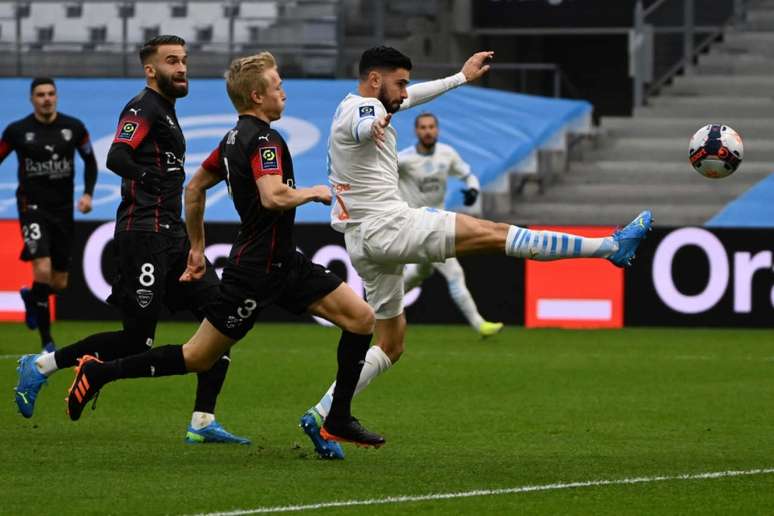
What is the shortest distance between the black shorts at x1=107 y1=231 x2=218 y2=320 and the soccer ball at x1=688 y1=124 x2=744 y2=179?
8.78 feet

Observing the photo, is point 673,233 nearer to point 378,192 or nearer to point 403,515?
point 378,192

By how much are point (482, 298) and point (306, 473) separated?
10508 mm

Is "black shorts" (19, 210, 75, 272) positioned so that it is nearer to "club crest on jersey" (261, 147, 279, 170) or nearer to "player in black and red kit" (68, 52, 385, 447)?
"player in black and red kit" (68, 52, 385, 447)

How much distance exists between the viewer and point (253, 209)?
314 inches

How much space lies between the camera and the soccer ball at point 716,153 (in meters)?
8.80

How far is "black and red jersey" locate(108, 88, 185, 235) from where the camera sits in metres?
8.95

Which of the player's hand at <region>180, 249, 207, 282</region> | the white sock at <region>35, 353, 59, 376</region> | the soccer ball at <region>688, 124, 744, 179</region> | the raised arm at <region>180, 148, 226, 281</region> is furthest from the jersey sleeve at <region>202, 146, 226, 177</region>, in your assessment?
the soccer ball at <region>688, 124, 744, 179</region>

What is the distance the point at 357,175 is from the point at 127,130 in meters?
1.47

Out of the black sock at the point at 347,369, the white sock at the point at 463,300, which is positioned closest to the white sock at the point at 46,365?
the black sock at the point at 347,369

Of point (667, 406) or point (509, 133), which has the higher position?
point (509, 133)

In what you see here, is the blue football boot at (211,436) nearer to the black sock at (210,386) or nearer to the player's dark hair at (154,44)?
the black sock at (210,386)

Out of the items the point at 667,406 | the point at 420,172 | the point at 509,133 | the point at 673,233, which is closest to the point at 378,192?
the point at 667,406

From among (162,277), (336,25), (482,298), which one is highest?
(336,25)

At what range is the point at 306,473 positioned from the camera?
763 cm
